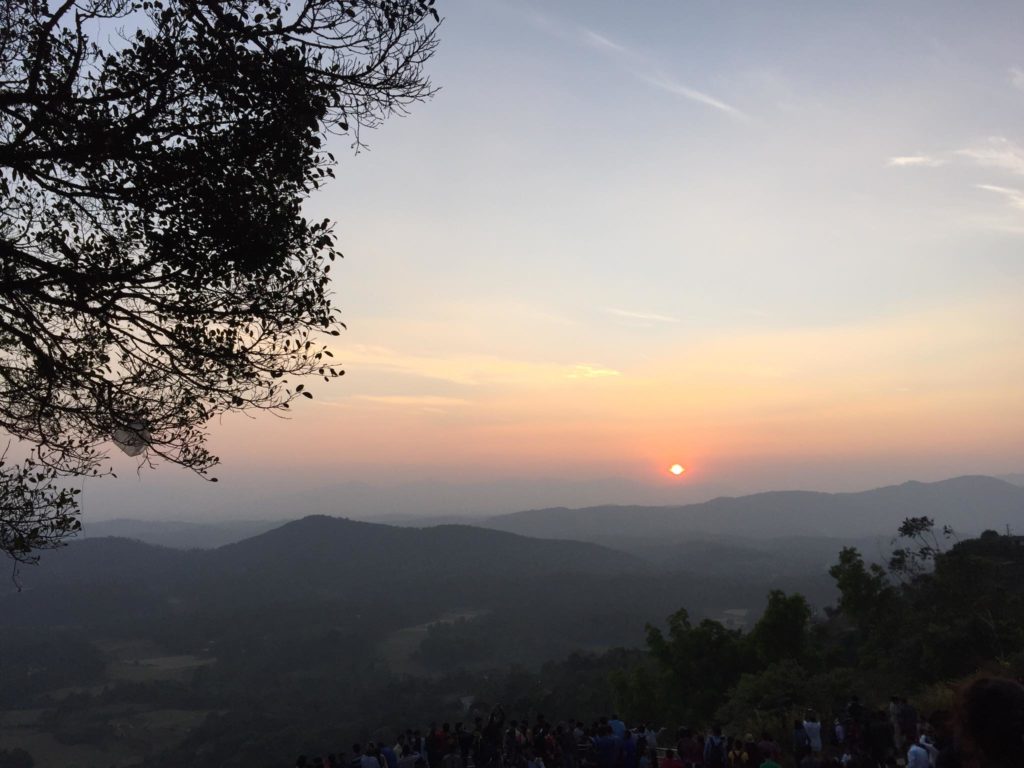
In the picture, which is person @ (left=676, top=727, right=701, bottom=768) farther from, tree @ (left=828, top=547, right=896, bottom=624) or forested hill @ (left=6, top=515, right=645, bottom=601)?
forested hill @ (left=6, top=515, right=645, bottom=601)

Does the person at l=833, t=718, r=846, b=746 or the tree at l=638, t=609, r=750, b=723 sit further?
the tree at l=638, t=609, r=750, b=723

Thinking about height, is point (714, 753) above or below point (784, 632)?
above

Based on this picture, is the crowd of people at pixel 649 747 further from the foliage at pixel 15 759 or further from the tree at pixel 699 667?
the foliage at pixel 15 759

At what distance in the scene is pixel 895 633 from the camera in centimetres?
2997

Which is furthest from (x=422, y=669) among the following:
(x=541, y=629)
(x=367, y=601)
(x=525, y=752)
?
(x=525, y=752)

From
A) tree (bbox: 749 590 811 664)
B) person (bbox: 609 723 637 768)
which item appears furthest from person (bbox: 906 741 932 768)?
tree (bbox: 749 590 811 664)

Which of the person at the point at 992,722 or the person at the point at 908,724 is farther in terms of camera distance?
the person at the point at 908,724

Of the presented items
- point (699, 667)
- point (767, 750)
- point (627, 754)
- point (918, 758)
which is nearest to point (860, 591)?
point (699, 667)

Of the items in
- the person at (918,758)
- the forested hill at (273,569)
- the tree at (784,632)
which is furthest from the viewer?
the forested hill at (273,569)

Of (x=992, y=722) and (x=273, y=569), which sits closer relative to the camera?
(x=992, y=722)

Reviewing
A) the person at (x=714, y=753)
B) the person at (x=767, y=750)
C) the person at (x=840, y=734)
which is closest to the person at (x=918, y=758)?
the person at (x=767, y=750)

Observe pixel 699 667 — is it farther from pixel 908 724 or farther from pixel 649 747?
pixel 649 747

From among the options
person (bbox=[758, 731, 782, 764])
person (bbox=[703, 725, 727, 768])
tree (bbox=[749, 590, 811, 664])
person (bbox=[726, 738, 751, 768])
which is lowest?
tree (bbox=[749, 590, 811, 664])

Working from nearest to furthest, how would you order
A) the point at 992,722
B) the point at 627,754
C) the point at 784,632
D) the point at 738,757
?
the point at 992,722, the point at 738,757, the point at 627,754, the point at 784,632
